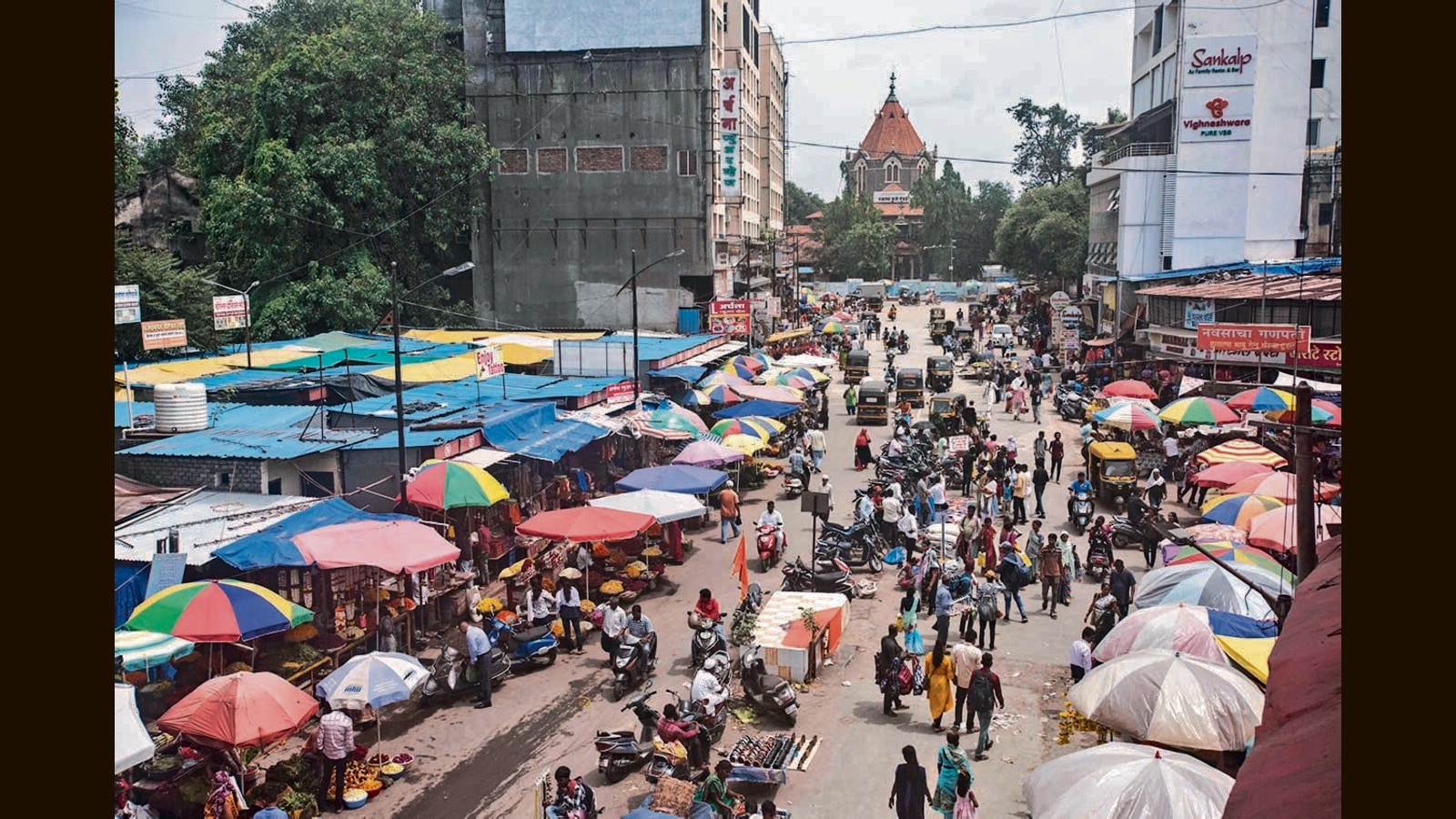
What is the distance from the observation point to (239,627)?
12031mm

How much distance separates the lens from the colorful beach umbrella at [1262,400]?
25781 millimetres

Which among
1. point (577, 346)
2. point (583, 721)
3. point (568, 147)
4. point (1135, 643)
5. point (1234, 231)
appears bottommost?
point (583, 721)

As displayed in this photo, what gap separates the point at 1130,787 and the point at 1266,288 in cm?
2735

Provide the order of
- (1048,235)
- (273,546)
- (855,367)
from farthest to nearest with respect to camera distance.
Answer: (1048,235)
(855,367)
(273,546)

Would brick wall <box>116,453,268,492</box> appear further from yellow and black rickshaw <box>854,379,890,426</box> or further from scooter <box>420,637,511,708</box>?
yellow and black rickshaw <box>854,379,890,426</box>

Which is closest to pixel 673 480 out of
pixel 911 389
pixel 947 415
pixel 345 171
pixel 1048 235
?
pixel 947 415

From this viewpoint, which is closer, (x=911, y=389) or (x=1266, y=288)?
(x=1266, y=288)

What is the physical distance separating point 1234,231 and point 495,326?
33114 mm

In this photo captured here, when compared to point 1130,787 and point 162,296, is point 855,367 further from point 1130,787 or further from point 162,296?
point 1130,787

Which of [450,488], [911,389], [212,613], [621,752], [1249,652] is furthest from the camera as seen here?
[911,389]

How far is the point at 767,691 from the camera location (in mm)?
13422

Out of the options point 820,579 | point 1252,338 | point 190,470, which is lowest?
point 820,579
